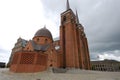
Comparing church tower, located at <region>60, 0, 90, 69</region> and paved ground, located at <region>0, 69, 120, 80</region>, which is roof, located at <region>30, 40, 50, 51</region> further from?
paved ground, located at <region>0, 69, 120, 80</region>

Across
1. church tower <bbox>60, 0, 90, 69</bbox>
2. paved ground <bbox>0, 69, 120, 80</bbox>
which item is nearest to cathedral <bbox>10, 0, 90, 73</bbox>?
church tower <bbox>60, 0, 90, 69</bbox>

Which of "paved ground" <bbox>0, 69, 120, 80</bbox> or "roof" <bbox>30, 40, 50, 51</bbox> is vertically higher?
"roof" <bbox>30, 40, 50, 51</bbox>

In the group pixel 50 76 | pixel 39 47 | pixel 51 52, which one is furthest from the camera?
pixel 39 47

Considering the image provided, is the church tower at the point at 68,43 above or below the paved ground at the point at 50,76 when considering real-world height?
above

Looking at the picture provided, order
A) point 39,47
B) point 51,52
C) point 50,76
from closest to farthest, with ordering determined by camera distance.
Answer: point 50,76
point 51,52
point 39,47

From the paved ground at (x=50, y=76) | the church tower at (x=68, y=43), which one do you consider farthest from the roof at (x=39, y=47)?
the paved ground at (x=50, y=76)

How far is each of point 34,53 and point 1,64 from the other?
75.9ft

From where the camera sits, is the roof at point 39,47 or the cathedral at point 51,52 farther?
the roof at point 39,47

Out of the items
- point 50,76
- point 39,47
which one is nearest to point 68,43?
point 39,47

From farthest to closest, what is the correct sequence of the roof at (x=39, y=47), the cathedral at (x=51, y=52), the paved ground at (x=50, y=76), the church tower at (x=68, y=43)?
the church tower at (x=68, y=43)
the roof at (x=39, y=47)
the cathedral at (x=51, y=52)
the paved ground at (x=50, y=76)

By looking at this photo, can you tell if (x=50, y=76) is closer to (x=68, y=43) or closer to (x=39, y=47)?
(x=39, y=47)

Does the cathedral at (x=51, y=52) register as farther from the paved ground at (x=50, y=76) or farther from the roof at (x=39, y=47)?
the paved ground at (x=50, y=76)

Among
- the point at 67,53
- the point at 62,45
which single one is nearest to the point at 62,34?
the point at 62,45

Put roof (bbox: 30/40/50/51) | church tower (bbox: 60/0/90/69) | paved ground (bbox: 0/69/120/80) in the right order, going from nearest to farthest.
A: paved ground (bbox: 0/69/120/80)
roof (bbox: 30/40/50/51)
church tower (bbox: 60/0/90/69)
